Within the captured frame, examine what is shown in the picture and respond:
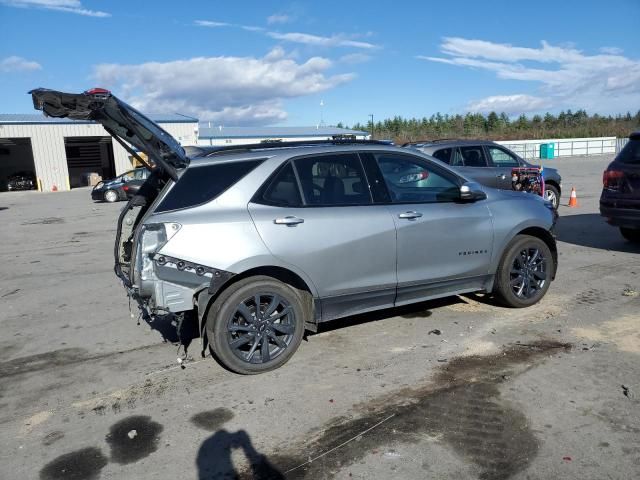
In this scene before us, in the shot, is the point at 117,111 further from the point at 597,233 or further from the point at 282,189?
the point at 597,233

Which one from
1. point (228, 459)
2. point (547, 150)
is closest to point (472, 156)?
point (228, 459)

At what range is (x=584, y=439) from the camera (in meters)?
3.22

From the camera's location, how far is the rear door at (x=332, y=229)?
4297 millimetres

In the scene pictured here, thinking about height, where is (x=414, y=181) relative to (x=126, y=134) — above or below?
below

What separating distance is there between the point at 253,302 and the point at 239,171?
109 cm

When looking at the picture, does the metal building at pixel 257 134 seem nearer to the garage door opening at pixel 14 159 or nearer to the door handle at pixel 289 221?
the garage door opening at pixel 14 159

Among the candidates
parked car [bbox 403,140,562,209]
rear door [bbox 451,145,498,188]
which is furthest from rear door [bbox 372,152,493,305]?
rear door [bbox 451,145,498,188]

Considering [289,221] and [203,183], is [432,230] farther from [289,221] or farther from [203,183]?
[203,183]

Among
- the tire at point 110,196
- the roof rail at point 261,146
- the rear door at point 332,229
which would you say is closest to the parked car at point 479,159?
the roof rail at point 261,146

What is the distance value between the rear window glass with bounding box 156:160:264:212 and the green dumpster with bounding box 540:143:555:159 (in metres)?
49.0

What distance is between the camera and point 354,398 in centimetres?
386

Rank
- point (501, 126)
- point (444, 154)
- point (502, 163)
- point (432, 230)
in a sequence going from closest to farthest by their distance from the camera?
1. point (432, 230)
2. point (444, 154)
3. point (502, 163)
4. point (501, 126)

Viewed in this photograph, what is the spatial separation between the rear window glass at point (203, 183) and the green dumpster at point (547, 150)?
48970 mm

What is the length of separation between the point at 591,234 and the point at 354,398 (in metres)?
8.08
